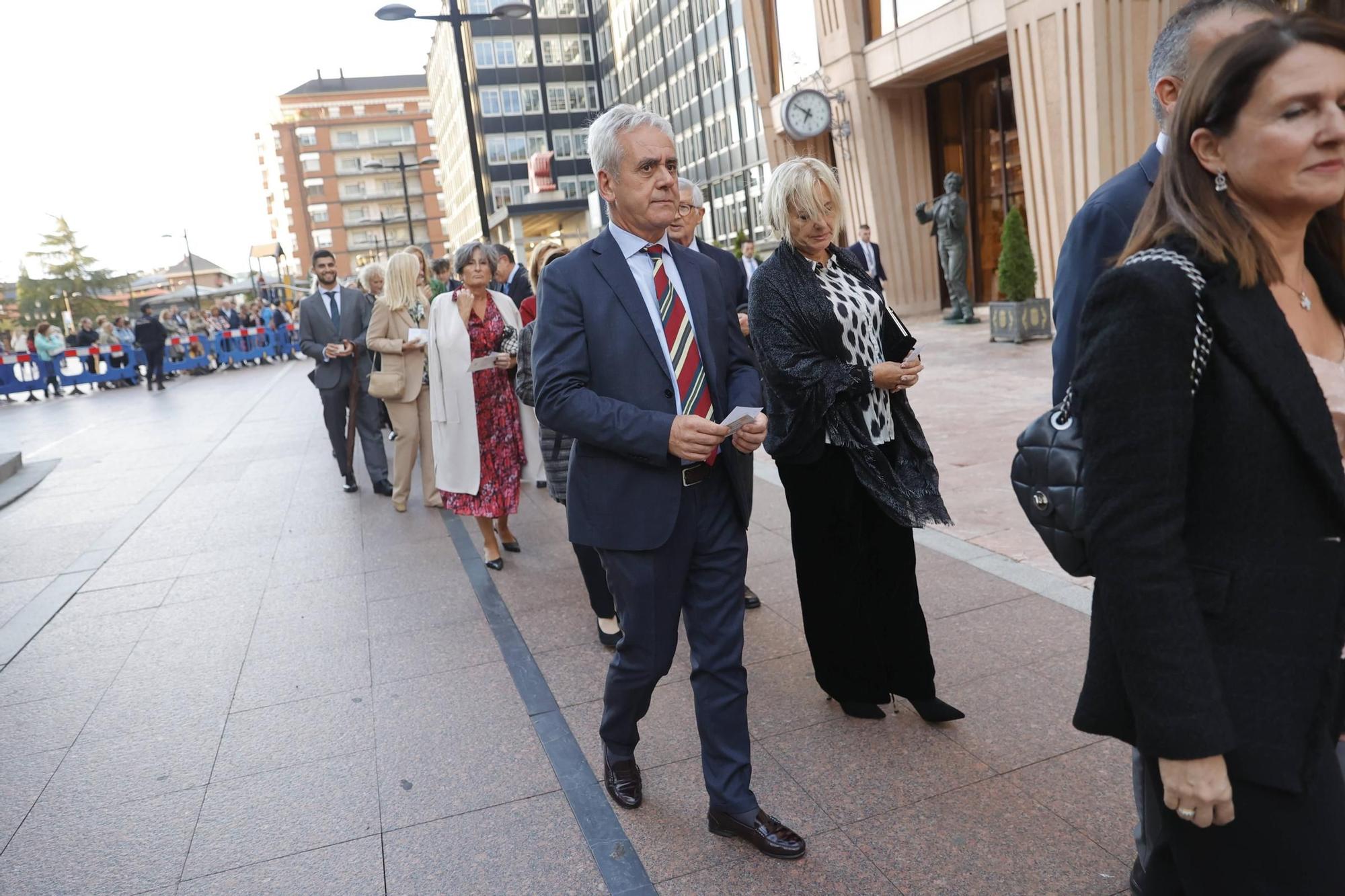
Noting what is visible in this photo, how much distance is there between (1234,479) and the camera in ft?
4.75

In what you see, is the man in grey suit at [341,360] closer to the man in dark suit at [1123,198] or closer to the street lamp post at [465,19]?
the street lamp post at [465,19]

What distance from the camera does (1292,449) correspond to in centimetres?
143

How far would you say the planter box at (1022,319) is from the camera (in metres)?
14.0

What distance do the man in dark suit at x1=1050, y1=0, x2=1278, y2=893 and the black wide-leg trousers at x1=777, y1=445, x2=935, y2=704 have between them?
4.11ft

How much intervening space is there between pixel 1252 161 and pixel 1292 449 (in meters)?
0.43

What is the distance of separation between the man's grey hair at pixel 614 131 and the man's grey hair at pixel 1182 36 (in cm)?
126

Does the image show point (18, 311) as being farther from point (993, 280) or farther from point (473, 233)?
point (993, 280)

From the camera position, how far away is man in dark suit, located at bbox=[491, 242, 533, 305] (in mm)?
8734

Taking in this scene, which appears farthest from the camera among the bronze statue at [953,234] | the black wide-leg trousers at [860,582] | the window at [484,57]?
the window at [484,57]

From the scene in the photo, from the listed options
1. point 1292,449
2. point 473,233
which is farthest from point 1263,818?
point 473,233

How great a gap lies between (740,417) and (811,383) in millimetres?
755

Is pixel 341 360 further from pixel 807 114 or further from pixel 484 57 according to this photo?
pixel 484 57

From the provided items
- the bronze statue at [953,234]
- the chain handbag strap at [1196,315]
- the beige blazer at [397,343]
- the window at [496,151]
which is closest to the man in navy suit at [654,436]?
the chain handbag strap at [1196,315]

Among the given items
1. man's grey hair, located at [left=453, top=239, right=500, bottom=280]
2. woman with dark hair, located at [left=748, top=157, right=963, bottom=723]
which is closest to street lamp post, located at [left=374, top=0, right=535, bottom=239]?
man's grey hair, located at [left=453, top=239, right=500, bottom=280]
